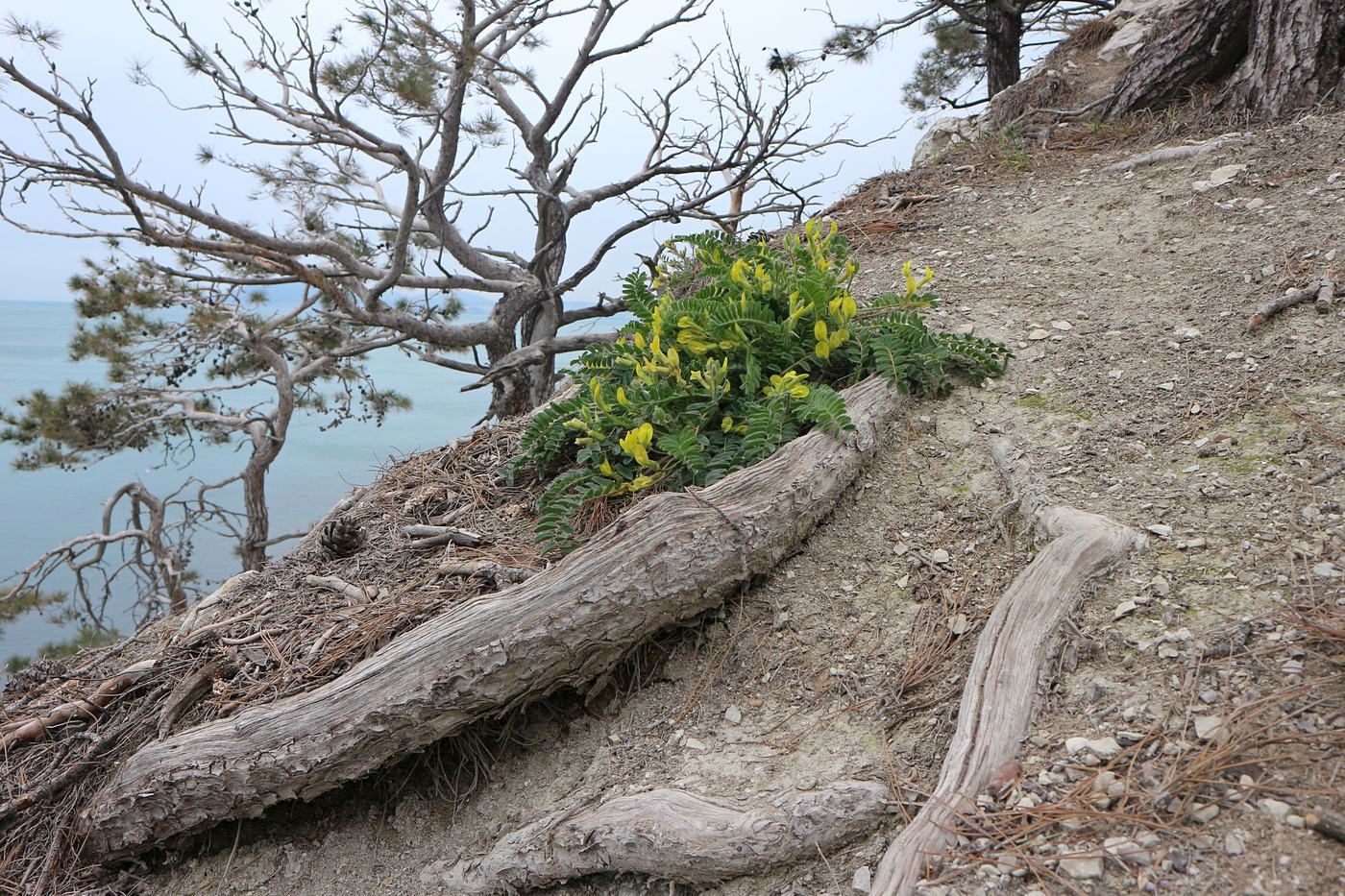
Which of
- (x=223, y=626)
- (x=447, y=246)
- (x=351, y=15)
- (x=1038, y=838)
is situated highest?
(x=351, y=15)

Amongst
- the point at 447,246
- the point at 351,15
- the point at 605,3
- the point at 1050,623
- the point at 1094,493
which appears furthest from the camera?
the point at 447,246

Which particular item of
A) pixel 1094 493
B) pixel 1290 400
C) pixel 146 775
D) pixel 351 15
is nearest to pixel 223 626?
pixel 146 775

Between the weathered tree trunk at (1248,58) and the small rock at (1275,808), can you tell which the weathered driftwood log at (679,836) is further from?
the weathered tree trunk at (1248,58)

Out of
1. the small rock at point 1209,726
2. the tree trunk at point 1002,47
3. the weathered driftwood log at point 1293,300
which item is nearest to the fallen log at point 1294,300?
the weathered driftwood log at point 1293,300

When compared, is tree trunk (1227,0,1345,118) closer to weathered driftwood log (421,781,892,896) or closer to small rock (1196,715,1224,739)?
small rock (1196,715,1224,739)

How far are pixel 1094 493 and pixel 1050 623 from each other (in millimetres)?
691

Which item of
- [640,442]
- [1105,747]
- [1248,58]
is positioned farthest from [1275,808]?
[1248,58]

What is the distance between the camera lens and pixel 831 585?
289cm

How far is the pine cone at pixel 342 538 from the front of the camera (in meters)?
3.61

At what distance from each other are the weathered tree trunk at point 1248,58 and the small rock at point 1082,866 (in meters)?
5.33

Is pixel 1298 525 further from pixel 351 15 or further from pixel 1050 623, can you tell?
pixel 351 15

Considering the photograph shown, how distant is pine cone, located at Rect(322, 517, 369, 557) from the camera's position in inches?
142

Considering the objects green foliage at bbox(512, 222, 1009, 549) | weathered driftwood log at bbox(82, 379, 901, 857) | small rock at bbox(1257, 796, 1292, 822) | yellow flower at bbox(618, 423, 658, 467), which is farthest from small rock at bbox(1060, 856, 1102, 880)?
yellow flower at bbox(618, 423, 658, 467)

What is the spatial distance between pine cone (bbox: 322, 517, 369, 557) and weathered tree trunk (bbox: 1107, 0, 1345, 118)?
565cm
